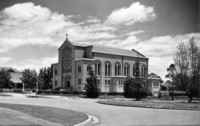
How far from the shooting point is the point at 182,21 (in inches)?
759

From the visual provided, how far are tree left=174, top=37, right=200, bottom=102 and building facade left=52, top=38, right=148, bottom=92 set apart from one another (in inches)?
1183

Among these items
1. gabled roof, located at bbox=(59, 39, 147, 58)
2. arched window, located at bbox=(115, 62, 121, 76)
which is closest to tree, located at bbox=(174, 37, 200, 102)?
gabled roof, located at bbox=(59, 39, 147, 58)

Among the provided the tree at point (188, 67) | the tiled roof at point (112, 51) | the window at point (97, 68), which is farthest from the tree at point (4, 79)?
the tree at point (188, 67)

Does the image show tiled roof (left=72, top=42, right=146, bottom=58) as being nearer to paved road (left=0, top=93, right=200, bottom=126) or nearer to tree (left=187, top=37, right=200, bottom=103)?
tree (left=187, top=37, right=200, bottom=103)

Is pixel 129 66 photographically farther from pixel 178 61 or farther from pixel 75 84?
pixel 178 61

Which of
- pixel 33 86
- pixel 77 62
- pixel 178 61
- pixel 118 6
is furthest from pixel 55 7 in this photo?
pixel 33 86

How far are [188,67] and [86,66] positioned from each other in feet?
106

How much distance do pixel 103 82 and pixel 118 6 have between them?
5375 centimetres

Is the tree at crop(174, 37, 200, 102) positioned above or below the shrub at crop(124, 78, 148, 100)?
above

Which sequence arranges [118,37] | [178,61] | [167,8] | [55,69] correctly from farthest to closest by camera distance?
[55,69]
[178,61]
[118,37]
[167,8]

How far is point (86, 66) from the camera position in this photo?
67062 millimetres

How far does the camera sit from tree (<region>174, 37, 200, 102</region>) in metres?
38.3

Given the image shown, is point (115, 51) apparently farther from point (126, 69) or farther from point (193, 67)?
point (193, 67)

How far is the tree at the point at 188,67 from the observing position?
126 feet
